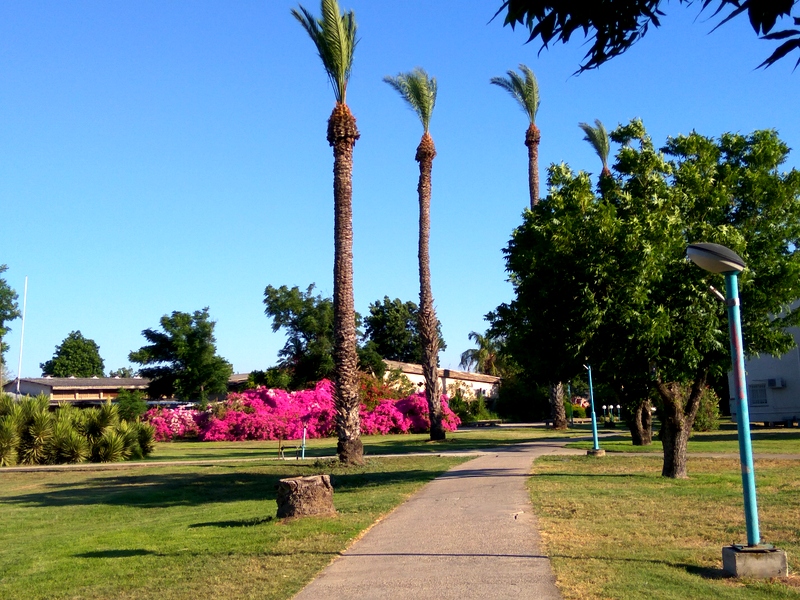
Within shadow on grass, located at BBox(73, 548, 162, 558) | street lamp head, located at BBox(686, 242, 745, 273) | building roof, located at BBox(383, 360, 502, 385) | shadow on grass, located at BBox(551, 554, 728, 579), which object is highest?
building roof, located at BBox(383, 360, 502, 385)

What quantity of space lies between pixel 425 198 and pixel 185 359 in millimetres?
26361

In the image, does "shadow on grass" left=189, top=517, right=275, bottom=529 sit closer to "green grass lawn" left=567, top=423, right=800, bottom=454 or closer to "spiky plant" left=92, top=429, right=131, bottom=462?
"green grass lawn" left=567, top=423, right=800, bottom=454

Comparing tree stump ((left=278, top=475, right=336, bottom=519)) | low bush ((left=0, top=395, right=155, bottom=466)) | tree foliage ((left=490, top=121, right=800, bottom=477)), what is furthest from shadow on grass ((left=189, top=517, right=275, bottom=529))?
low bush ((left=0, top=395, right=155, bottom=466))

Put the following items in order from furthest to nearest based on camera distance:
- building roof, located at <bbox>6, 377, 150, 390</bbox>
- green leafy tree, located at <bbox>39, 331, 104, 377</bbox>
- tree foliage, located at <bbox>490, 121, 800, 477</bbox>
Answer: green leafy tree, located at <bbox>39, 331, 104, 377</bbox> < building roof, located at <bbox>6, 377, 150, 390</bbox> < tree foliage, located at <bbox>490, 121, 800, 477</bbox>

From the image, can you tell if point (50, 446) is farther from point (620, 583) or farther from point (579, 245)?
point (620, 583)

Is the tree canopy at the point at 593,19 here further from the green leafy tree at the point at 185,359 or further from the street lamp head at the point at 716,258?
the green leafy tree at the point at 185,359

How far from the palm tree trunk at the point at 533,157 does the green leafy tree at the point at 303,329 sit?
21.3 meters

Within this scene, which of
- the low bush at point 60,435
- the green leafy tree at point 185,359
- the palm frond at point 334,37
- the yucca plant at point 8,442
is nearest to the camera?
the palm frond at point 334,37

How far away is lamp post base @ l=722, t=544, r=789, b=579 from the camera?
278 inches

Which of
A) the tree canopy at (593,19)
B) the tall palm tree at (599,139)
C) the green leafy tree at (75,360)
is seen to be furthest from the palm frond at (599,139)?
the green leafy tree at (75,360)

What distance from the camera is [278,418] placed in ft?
140

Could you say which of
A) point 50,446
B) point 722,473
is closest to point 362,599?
point 722,473

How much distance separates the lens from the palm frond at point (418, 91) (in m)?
32.2

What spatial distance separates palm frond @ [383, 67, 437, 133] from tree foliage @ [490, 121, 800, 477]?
16800 millimetres
